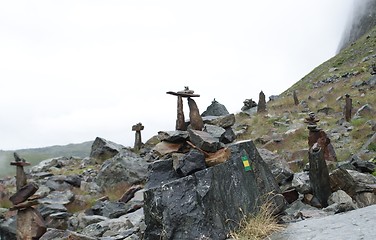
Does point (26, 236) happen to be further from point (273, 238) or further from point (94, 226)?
point (273, 238)

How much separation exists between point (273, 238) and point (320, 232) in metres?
0.72

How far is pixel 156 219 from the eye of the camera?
6.89 metres

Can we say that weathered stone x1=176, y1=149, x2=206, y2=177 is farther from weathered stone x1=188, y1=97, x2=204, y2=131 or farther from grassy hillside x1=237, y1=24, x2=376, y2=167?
grassy hillside x1=237, y1=24, x2=376, y2=167

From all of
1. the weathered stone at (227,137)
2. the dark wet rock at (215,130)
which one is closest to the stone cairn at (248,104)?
the weathered stone at (227,137)

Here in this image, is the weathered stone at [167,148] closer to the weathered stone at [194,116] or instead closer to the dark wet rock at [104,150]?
the weathered stone at [194,116]

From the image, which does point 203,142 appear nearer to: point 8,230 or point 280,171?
point 280,171

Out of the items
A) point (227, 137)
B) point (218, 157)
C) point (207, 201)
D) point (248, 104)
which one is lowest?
point (207, 201)

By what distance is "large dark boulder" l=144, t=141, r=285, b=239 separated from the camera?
21.4ft

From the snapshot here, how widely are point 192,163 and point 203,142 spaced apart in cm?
43

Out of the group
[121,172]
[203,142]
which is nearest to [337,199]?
[203,142]

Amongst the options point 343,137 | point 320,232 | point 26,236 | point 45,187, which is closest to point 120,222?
point 26,236

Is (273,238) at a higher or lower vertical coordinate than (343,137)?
lower

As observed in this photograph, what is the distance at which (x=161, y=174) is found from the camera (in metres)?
7.59

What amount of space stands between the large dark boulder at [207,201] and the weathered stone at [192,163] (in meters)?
0.15
